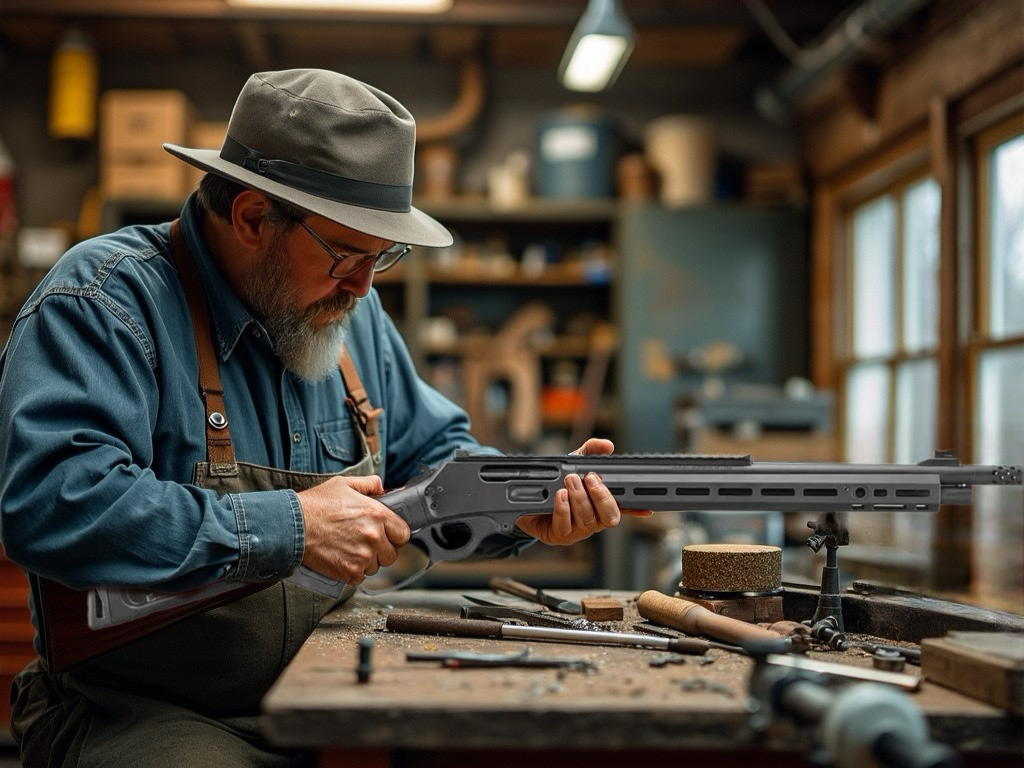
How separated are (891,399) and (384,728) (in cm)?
441

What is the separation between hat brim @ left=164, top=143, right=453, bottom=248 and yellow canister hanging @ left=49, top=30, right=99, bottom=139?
4.53 metres

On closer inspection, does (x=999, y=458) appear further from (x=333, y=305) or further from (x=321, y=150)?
(x=321, y=150)

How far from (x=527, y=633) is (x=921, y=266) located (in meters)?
3.82

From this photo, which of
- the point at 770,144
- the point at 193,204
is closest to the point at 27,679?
the point at 193,204

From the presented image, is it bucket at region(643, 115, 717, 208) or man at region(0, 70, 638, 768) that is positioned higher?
bucket at region(643, 115, 717, 208)

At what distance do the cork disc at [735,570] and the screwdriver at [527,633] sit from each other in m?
0.20

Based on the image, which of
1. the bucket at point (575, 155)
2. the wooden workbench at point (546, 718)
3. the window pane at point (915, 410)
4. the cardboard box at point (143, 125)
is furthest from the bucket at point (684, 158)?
the wooden workbench at point (546, 718)

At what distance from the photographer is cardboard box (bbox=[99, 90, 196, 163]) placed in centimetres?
585

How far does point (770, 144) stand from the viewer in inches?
261

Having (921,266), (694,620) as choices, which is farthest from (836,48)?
(694,620)

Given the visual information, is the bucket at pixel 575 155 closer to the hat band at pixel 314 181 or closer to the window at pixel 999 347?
the window at pixel 999 347

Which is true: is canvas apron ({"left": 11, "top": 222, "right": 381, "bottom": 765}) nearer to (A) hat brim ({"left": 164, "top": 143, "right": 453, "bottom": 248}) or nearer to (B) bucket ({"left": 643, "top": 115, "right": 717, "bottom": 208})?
(A) hat brim ({"left": 164, "top": 143, "right": 453, "bottom": 248})

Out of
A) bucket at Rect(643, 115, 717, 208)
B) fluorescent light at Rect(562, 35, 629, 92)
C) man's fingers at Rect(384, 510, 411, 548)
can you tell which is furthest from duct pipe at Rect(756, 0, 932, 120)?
man's fingers at Rect(384, 510, 411, 548)

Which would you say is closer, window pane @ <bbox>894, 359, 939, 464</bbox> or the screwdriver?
the screwdriver
